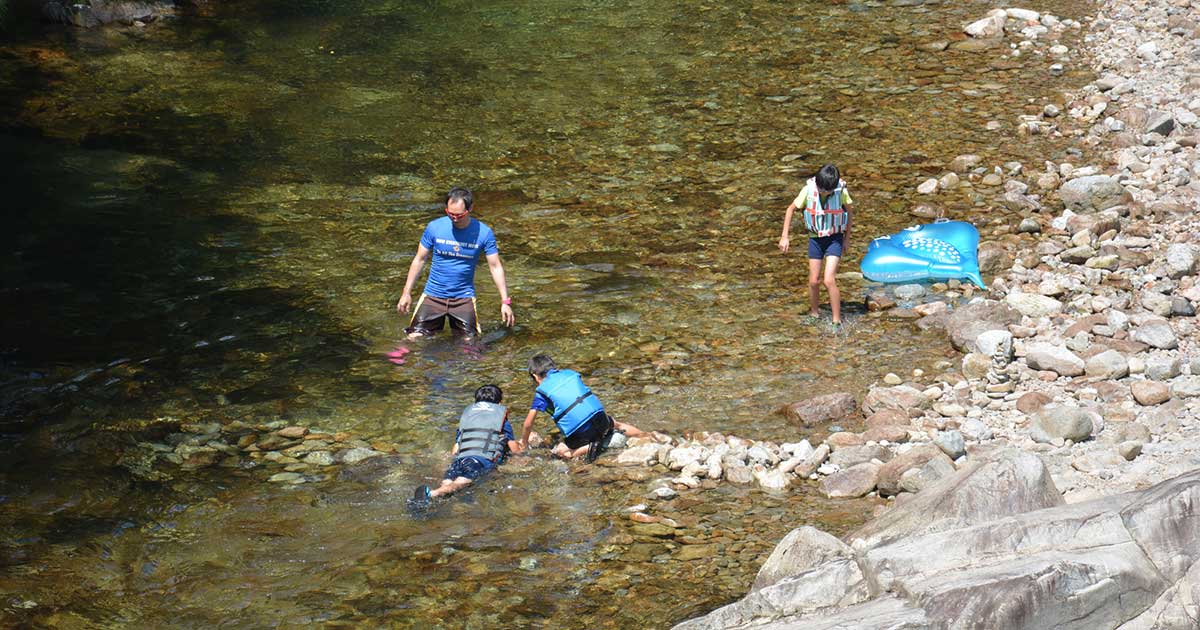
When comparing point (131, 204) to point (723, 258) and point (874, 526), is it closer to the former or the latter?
point (723, 258)

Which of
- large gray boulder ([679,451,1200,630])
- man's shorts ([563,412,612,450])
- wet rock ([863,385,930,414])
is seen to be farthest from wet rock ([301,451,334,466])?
wet rock ([863,385,930,414])

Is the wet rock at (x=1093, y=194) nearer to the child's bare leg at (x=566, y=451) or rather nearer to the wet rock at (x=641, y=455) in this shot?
the wet rock at (x=641, y=455)

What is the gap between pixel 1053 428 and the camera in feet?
29.4

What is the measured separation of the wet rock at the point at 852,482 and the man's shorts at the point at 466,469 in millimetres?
2863

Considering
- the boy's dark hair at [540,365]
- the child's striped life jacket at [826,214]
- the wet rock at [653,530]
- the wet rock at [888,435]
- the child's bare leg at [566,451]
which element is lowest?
the child's bare leg at [566,451]

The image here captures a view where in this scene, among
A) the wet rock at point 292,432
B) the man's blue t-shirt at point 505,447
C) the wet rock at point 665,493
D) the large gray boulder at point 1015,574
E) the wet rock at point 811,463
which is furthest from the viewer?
the wet rock at point 292,432

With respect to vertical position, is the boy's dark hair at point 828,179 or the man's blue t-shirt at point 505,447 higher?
the boy's dark hair at point 828,179

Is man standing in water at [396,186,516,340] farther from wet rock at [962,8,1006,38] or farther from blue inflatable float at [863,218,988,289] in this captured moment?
wet rock at [962,8,1006,38]

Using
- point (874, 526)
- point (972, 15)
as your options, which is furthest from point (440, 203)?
point (972, 15)

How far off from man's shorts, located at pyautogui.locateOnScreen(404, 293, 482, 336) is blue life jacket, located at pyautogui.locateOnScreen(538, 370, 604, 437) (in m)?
2.48

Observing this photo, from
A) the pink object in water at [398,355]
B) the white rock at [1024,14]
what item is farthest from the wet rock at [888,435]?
the white rock at [1024,14]

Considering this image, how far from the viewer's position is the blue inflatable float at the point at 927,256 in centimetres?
1307

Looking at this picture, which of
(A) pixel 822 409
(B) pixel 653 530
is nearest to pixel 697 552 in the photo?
(B) pixel 653 530

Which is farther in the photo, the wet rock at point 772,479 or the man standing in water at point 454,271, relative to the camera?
the man standing in water at point 454,271
